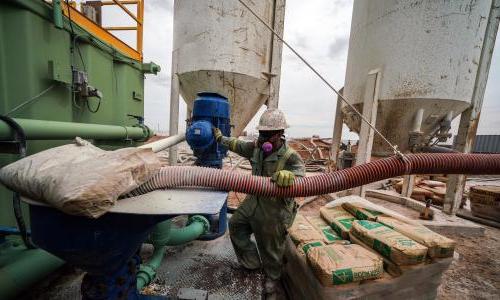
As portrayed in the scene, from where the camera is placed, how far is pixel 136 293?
1.40 m

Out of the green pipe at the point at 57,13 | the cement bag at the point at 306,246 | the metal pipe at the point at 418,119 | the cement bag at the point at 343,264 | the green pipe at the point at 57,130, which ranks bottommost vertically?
the cement bag at the point at 306,246

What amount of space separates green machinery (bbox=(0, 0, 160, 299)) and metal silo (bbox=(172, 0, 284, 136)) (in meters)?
1.38

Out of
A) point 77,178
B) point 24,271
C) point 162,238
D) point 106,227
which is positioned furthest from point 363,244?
point 24,271

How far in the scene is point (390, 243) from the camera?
1.66 meters

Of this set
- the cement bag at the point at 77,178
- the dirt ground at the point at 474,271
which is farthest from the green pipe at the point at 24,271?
the dirt ground at the point at 474,271

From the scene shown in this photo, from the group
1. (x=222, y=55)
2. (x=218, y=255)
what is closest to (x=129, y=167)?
(x=218, y=255)

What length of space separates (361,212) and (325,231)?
43 cm

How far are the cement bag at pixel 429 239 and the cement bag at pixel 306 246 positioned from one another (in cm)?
69

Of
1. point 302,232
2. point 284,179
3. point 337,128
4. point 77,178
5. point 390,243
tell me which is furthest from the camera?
point 337,128

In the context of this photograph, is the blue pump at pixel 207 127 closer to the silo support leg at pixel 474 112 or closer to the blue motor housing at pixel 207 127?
the blue motor housing at pixel 207 127

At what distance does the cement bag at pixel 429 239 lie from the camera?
165 centimetres

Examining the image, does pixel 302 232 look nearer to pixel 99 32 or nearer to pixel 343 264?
pixel 343 264

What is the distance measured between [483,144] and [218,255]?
18512 millimetres

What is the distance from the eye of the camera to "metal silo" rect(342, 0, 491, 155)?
3.49m
